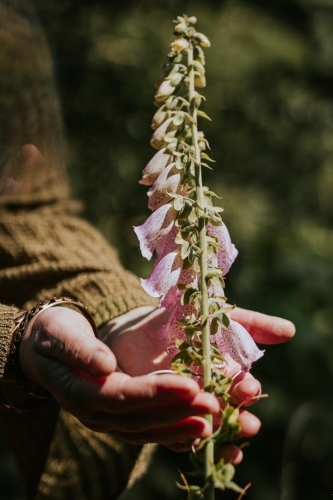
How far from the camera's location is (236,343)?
0.66 meters

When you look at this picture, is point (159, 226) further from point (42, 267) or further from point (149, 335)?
point (42, 267)

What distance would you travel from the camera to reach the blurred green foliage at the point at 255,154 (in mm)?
1993

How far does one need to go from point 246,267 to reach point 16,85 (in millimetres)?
1147

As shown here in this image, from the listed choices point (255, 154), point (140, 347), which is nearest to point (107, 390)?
point (140, 347)

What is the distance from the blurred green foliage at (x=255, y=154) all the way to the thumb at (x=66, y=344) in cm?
128

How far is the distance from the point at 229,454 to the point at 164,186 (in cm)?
28

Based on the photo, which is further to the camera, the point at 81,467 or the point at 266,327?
the point at 81,467

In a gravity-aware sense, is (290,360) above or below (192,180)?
below

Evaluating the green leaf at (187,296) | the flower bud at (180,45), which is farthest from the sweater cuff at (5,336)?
the flower bud at (180,45)

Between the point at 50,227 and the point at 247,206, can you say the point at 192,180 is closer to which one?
the point at 50,227

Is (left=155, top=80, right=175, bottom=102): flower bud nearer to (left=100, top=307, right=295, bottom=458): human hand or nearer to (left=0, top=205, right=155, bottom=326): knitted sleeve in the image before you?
(left=100, top=307, right=295, bottom=458): human hand

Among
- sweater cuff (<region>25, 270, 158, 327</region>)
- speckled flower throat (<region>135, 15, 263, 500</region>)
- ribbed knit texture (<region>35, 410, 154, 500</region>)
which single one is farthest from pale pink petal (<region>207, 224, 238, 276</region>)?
ribbed knit texture (<region>35, 410, 154, 500</region>)

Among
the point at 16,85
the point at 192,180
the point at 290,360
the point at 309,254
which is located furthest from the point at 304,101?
the point at 192,180

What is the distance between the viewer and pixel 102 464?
1108mm
